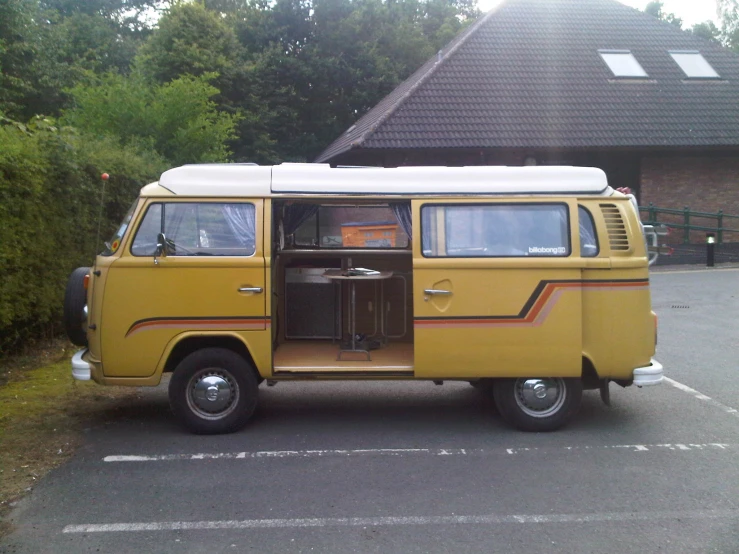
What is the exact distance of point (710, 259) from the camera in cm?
2133

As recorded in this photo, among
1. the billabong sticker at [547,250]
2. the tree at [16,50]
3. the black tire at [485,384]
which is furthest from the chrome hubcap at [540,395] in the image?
the tree at [16,50]

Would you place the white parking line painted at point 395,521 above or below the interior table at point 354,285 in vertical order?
below

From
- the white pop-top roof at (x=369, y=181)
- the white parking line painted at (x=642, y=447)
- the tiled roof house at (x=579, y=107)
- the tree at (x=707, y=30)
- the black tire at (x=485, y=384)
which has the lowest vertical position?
the white parking line painted at (x=642, y=447)

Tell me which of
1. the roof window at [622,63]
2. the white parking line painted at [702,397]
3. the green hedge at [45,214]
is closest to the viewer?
the white parking line painted at [702,397]

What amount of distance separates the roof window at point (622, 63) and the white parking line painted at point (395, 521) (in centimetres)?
2112

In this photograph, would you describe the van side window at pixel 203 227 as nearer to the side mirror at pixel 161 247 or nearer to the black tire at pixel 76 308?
the side mirror at pixel 161 247

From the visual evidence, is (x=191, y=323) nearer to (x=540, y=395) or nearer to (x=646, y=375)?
(x=540, y=395)

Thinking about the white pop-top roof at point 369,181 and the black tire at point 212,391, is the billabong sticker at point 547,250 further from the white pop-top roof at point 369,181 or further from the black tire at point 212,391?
the black tire at point 212,391

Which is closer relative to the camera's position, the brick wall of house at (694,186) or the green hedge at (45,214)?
the green hedge at (45,214)

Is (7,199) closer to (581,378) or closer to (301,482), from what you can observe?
(301,482)

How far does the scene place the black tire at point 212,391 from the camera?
6.79 m

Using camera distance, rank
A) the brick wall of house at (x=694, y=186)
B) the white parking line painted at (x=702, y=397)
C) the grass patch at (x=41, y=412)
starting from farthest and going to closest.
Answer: the brick wall of house at (x=694, y=186) < the white parking line painted at (x=702, y=397) < the grass patch at (x=41, y=412)

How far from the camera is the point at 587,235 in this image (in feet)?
22.4

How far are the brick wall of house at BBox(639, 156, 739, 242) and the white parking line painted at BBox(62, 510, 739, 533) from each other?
776 inches
